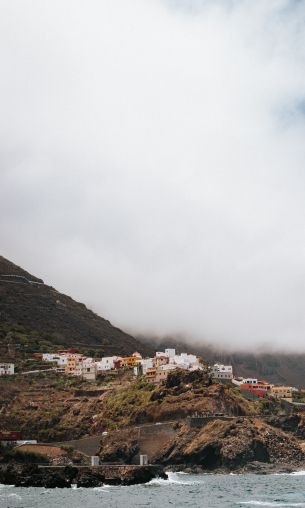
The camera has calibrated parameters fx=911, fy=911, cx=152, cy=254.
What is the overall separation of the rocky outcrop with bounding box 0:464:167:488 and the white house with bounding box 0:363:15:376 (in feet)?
183

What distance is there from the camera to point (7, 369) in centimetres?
18688

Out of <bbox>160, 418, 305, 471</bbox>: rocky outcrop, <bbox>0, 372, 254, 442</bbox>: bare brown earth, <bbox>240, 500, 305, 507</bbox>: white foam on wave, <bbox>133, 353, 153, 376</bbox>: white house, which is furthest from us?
<bbox>133, 353, 153, 376</bbox>: white house

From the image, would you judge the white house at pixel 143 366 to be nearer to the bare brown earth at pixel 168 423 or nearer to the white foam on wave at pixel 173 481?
the bare brown earth at pixel 168 423

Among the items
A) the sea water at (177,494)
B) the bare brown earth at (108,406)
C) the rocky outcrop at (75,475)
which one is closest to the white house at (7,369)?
the bare brown earth at (108,406)

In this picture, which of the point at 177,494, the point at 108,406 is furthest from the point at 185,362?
the point at 177,494

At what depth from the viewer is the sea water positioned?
93.9 metres

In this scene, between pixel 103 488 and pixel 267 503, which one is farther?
pixel 103 488

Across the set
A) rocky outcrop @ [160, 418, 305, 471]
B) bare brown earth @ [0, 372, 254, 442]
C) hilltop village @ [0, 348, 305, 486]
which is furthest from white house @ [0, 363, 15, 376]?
rocky outcrop @ [160, 418, 305, 471]

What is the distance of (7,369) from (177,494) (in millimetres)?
88057

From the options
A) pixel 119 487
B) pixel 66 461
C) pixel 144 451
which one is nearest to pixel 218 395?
pixel 144 451

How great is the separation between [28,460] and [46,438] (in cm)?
1640

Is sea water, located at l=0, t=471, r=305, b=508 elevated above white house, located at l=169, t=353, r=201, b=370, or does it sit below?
below

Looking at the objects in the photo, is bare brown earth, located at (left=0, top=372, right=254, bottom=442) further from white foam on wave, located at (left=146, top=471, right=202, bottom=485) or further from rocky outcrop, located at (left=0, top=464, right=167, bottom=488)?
rocky outcrop, located at (left=0, top=464, right=167, bottom=488)

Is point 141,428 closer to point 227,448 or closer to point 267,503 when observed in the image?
point 227,448
